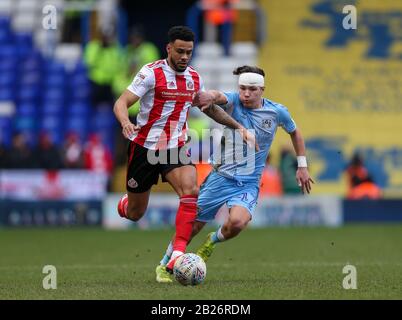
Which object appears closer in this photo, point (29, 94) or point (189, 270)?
point (189, 270)

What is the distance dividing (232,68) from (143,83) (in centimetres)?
1634

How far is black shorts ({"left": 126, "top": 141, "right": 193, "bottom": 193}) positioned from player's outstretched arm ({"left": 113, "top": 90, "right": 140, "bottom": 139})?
42 centimetres

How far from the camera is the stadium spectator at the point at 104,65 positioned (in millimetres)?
25266

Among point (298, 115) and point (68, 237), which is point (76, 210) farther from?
point (298, 115)

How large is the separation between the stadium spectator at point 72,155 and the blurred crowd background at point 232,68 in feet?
0.48

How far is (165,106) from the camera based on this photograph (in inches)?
426

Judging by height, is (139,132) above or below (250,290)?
above

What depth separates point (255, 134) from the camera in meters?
11.1

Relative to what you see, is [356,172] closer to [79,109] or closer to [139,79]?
[79,109]

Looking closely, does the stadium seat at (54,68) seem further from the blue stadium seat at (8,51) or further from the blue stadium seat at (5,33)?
the blue stadium seat at (5,33)

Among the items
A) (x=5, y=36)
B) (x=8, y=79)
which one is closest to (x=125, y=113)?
(x=8, y=79)
